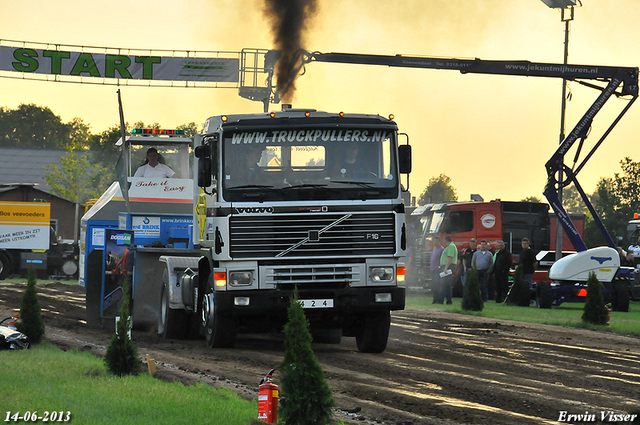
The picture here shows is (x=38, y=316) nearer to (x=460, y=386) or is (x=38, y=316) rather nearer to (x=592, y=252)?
(x=460, y=386)

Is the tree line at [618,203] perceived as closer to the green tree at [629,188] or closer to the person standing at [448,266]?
the green tree at [629,188]

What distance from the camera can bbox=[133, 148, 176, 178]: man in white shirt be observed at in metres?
16.7

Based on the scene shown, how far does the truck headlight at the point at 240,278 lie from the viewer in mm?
11531

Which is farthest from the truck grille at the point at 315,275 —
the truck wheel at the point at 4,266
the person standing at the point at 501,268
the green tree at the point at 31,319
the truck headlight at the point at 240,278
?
the truck wheel at the point at 4,266

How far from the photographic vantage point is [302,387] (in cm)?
658

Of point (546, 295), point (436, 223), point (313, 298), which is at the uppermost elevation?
point (436, 223)

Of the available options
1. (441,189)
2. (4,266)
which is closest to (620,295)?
(4,266)

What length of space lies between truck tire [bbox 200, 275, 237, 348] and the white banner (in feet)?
78.7

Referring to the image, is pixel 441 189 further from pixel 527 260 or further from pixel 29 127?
pixel 527 260

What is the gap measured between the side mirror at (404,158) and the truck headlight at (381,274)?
132 centimetres

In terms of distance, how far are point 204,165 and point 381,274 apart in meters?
2.79

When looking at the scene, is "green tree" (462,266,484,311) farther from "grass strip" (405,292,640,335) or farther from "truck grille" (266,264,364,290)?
"truck grille" (266,264,364,290)

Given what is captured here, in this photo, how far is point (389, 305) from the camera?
11812 millimetres

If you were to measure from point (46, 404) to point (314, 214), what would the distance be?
4.62m
